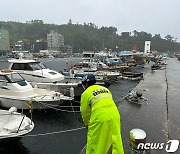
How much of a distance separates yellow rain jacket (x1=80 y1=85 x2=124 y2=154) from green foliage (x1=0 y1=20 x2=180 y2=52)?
130m

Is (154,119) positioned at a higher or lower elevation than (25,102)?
higher

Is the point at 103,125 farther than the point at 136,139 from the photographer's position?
No

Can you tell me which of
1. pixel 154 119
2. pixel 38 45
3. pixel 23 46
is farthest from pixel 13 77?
pixel 38 45

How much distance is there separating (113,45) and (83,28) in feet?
189

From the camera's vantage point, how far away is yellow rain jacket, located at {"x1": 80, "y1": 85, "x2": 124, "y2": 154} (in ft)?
8.09

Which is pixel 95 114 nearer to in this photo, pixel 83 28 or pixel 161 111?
pixel 161 111

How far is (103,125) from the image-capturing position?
2.47 meters

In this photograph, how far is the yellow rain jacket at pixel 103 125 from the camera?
246 centimetres

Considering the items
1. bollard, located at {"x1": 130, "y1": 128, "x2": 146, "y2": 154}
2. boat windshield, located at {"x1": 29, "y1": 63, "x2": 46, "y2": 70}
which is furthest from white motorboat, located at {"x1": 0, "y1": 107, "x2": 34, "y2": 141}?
boat windshield, located at {"x1": 29, "y1": 63, "x2": 46, "y2": 70}

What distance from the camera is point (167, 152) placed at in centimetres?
480

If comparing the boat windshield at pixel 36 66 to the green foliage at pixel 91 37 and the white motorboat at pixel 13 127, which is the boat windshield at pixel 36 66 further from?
the green foliage at pixel 91 37

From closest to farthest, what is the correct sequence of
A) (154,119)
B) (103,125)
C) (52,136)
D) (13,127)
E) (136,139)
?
(103,125) < (136,139) < (13,127) < (154,119) < (52,136)

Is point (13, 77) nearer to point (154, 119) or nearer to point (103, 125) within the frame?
point (154, 119)

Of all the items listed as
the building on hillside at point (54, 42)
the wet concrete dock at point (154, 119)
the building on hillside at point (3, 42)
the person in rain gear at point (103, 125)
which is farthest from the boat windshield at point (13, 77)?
the building on hillside at point (54, 42)
